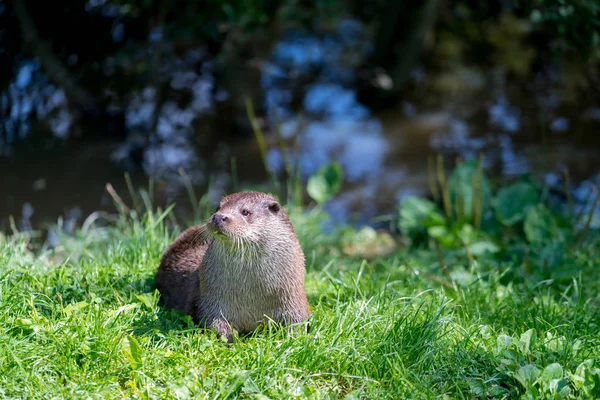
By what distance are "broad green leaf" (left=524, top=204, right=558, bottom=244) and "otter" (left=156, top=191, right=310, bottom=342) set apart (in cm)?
224

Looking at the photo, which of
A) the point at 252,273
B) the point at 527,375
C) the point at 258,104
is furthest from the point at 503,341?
the point at 258,104

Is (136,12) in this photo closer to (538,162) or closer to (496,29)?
(538,162)

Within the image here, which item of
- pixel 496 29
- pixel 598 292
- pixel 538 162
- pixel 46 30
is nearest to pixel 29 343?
pixel 598 292

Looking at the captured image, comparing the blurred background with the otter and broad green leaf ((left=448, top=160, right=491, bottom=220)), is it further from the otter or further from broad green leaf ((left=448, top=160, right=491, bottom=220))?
the otter

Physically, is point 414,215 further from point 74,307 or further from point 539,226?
point 74,307

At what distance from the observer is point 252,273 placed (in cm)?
324

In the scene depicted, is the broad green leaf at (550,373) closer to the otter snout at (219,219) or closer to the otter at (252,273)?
the otter at (252,273)

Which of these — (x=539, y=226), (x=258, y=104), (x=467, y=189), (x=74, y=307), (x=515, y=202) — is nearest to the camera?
(x=74, y=307)

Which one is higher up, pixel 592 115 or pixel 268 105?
pixel 268 105

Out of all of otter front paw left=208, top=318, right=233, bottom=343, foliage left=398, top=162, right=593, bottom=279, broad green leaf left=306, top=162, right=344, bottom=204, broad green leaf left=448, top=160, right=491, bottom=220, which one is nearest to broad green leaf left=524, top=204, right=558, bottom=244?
foliage left=398, top=162, right=593, bottom=279

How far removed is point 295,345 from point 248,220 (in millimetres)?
572

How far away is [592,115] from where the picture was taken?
27.7 ft

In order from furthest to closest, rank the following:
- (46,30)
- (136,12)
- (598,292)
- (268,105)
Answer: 1. (268,105)
2. (46,30)
3. (136,12)
4. (598,292)

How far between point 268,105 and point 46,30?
97.6 inches
